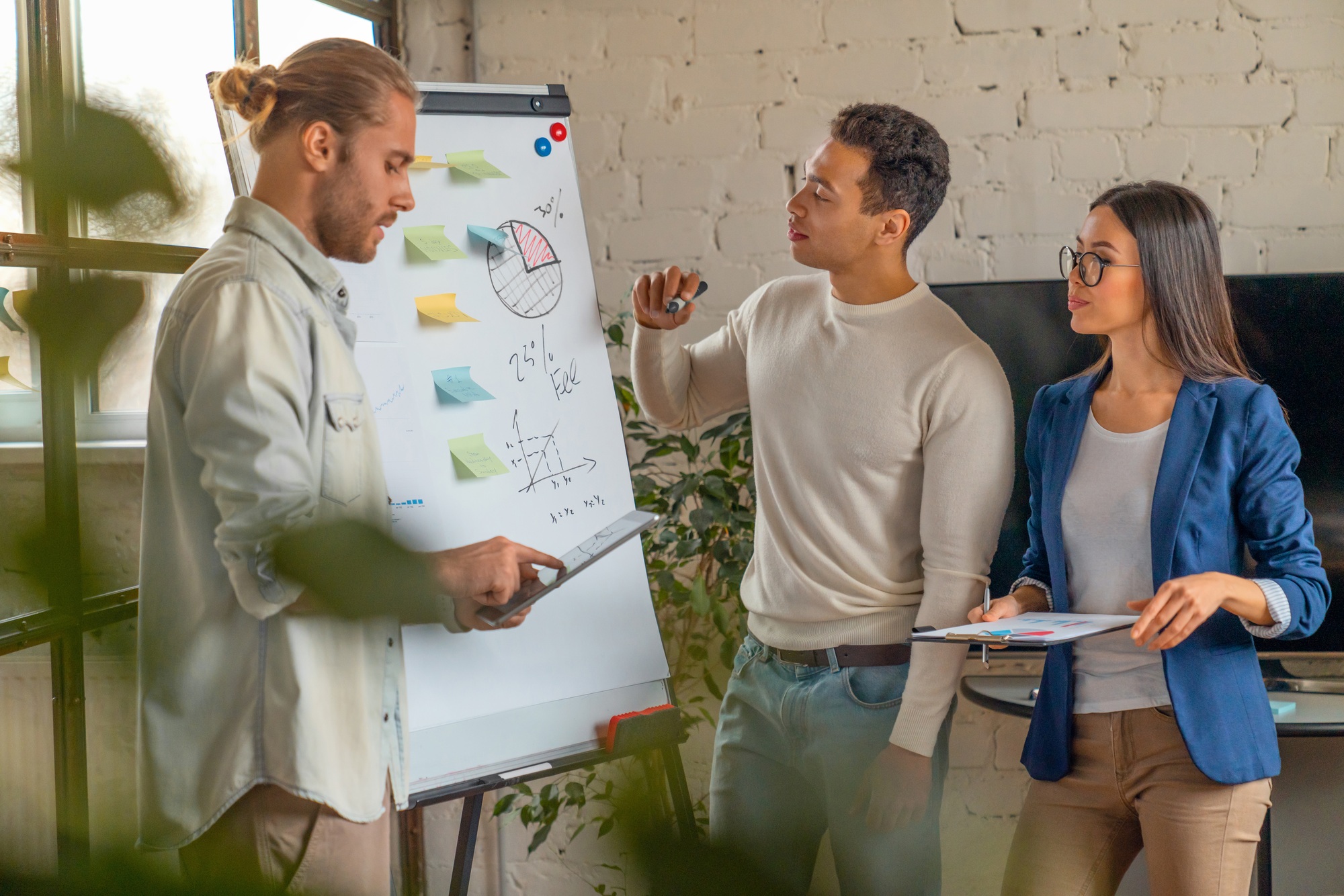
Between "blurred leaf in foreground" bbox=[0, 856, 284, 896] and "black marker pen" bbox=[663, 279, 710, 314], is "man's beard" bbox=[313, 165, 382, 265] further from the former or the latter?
"blurred leaf in foreground" bbox=[0, 856, 284, 896]

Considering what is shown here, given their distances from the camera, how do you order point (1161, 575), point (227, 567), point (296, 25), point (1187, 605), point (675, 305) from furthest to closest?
point (296, 25) → point (675, 305) → point (1161, 575) → point (1187, 605) → point (227, 567)

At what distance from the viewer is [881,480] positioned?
1410 millimetres

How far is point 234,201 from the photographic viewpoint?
981 millimetres

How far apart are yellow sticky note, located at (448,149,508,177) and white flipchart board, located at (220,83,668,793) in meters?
0.01

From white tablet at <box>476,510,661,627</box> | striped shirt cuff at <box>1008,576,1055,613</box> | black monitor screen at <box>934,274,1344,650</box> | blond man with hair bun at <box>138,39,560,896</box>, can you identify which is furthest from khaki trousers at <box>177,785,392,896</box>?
black monitor screen at <box>934,274,1344,650</box>

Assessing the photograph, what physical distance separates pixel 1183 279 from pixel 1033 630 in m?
0.51

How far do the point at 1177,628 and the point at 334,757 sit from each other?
2.95ft

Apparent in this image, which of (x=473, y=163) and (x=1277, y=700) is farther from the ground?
(x=473, y=163)

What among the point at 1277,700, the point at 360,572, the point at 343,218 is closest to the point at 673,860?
the point at 360,572

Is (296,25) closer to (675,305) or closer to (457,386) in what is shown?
(457,386)

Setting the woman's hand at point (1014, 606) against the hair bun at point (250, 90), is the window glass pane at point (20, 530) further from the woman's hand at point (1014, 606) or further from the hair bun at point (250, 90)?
the woman's hand at point (1014, 606)

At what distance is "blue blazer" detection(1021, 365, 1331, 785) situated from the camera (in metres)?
1.18

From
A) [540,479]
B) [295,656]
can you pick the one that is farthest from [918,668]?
[295,656]

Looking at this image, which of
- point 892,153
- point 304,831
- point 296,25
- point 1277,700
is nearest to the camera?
point 304,831
